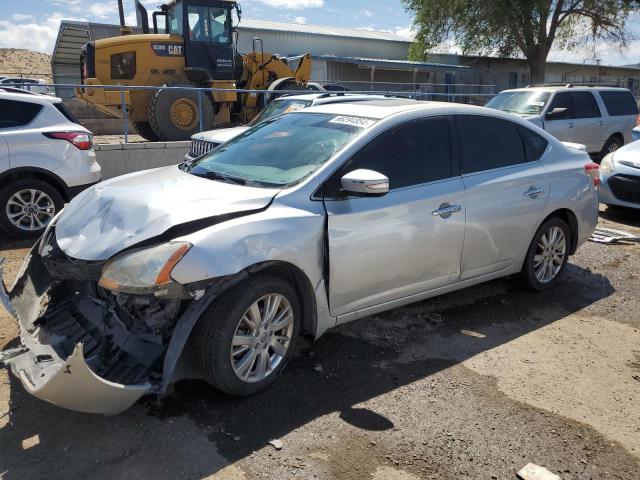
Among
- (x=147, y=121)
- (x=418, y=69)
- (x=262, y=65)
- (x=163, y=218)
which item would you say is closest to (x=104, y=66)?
(x=147, y=121)

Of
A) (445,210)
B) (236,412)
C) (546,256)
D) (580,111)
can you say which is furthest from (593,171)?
(580,111)

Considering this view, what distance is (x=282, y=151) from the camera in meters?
3.96

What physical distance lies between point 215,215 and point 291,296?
670 mm

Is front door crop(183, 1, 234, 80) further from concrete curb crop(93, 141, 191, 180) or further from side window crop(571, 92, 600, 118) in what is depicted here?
side window crop(571, 92, 600, 118)

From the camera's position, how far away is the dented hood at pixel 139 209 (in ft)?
10.0

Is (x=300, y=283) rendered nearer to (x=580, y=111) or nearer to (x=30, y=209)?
(x=30, y=209)

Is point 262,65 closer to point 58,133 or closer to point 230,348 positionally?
point 58,133

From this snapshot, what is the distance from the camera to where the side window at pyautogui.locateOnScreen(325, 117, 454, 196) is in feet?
12.2

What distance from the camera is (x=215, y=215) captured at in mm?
3121

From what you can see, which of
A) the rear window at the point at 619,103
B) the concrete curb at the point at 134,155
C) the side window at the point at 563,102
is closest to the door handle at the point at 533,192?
the side window at the point at 563,102

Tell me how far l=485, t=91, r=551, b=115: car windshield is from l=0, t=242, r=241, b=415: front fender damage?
943 centimetres

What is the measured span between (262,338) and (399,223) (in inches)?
48.1

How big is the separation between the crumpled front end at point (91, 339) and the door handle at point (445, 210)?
6.07 feet

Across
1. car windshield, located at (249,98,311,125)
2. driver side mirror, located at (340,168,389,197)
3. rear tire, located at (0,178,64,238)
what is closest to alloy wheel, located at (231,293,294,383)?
driver side mirror, located at (340,168,389,197)
